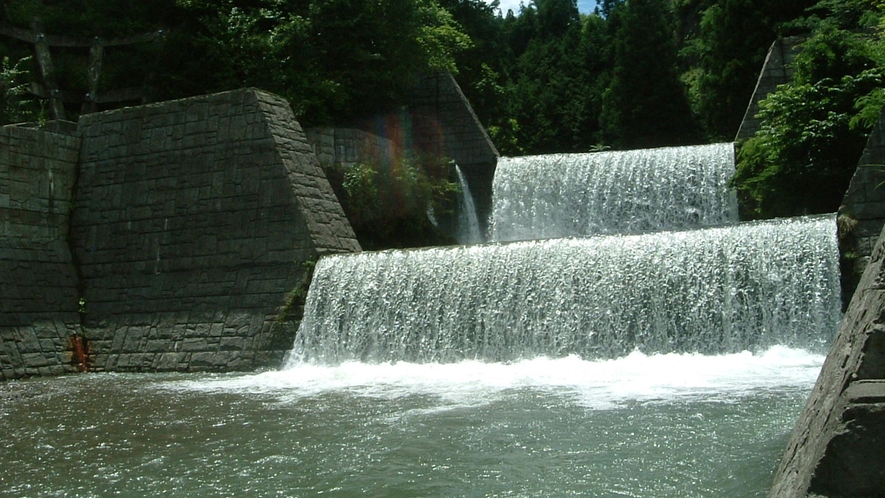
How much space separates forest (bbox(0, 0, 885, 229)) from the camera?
11680 mm

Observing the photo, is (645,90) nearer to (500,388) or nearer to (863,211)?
(863,211)

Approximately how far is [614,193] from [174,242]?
21.9ft

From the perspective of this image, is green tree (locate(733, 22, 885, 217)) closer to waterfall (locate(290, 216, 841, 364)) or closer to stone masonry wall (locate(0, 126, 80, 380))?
waterfall (locate(290, 216, 841, 364))

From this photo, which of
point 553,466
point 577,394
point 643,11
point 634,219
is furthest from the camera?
point 643,11

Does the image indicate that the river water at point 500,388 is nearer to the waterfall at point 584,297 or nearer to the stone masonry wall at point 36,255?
the waterfall at point 584,297

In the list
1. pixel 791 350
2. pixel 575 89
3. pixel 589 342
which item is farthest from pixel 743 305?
Answer: pixel 575 89

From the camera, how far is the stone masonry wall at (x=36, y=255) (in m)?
11.4

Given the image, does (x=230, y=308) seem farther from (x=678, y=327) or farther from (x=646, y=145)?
(x=646, y=145)

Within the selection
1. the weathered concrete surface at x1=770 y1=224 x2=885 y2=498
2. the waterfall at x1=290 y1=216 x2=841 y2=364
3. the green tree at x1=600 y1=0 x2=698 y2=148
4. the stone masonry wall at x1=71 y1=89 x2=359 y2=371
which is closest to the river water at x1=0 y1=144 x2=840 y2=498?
the waterfall at x1=290 y1=216 x2=841 y2=364

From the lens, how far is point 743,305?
9.05 metres

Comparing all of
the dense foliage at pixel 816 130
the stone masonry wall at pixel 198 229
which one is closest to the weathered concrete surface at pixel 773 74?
the dense foliage at pixel 816 130

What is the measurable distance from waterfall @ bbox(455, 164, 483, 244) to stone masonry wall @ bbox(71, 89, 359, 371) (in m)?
4.26

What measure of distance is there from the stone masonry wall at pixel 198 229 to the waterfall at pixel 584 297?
0.69m

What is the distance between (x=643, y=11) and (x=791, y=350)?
20366mm
